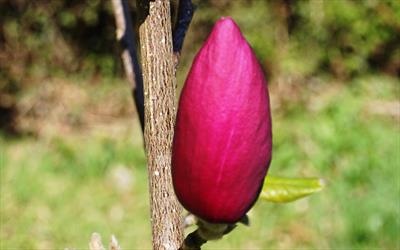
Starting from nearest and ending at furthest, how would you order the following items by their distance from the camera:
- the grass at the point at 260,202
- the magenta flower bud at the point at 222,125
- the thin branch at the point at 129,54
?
the magenta flower bud at the point at 222,125 → the thin branch at the point at 129,54 → the grass at the point at 260,202

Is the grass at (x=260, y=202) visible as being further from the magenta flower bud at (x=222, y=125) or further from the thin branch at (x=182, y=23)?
the magenta flower bud at (x=222, y=125)

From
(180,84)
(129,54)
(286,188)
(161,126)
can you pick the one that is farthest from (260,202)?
(161,126)

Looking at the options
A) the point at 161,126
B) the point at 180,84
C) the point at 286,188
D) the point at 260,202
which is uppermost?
the point at 161,126

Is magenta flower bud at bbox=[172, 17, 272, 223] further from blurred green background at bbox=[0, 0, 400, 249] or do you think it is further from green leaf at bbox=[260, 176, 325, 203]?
blurred green background at bbox=[0, 0, 400, 249]

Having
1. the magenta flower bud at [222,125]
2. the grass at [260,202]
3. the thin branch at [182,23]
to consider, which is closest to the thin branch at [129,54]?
the thin branch at [182,23]

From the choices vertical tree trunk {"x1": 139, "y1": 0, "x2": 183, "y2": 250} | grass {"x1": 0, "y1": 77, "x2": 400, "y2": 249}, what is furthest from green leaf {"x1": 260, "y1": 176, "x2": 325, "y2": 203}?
grass {"x1": 0, "y1": 77, "x2": 400, "y2": 249}

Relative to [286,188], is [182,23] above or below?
above

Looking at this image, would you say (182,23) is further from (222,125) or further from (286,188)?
(222,125)
